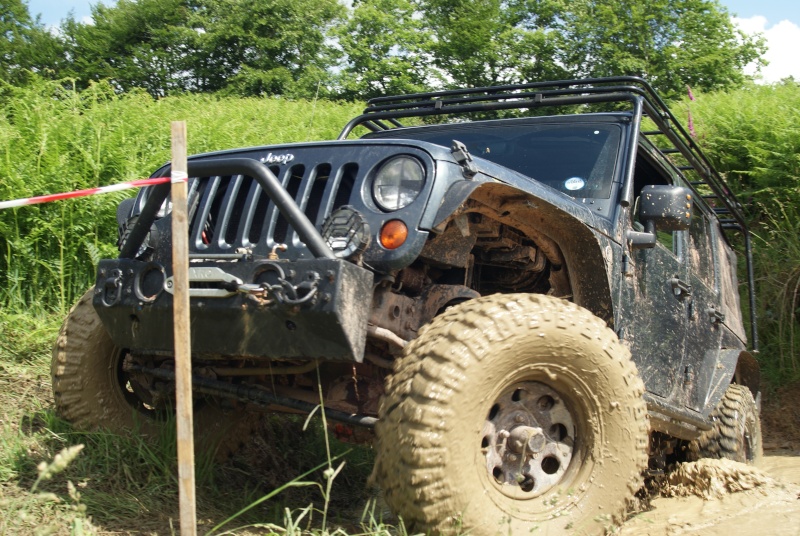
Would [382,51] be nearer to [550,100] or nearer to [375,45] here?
[375,45]

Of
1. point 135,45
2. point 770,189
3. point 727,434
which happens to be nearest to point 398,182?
point 727,434

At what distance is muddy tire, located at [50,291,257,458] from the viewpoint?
11.4ft

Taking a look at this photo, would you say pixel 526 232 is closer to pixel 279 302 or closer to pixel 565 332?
pixel 565 332

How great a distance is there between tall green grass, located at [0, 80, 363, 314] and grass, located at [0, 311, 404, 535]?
0.63 m

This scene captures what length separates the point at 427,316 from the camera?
3.11 meters

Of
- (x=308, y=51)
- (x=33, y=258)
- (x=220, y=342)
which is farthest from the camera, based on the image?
(x=308, y=51)

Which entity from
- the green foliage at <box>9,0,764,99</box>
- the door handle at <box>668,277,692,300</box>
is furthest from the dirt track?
the green foliage at <box>9,0,764,99</box>

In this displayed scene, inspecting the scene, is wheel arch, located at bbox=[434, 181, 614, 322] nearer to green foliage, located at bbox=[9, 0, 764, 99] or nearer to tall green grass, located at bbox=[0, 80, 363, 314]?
tall green grass, located at bbox=[0, 80, 363, 314]

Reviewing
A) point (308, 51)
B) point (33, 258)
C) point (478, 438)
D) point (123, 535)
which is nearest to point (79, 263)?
point (33, 258)

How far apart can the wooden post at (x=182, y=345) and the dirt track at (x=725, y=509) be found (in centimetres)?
180

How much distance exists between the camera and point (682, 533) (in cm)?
338

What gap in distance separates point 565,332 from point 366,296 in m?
0.79


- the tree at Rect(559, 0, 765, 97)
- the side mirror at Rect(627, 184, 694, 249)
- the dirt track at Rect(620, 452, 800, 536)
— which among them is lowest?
the dirt track at Rect(620, 452, 800, 536)

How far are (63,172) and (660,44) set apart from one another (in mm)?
25139
